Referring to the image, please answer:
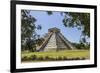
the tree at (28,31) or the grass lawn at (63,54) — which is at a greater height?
the tree at (28,31)

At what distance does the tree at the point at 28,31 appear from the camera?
1.93 metres

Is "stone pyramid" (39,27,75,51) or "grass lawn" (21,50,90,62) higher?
"stone pyramid" (39,27,75,51)

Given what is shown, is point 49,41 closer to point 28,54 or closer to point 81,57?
point 28,54

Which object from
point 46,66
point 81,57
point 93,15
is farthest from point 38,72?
point 93,15

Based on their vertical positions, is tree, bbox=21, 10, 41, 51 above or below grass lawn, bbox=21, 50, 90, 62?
above

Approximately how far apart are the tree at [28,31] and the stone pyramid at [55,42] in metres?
0.11

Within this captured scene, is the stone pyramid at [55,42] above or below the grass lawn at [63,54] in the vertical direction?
above

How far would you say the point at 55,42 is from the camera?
2.03 meters

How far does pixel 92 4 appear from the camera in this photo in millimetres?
2174

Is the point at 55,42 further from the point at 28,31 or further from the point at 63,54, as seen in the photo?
the point at 28,31

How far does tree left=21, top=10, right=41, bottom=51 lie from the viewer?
6.32ft

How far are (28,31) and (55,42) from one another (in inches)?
11.4

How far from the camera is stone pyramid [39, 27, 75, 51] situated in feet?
6.57

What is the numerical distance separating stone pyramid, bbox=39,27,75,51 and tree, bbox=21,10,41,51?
106mm
